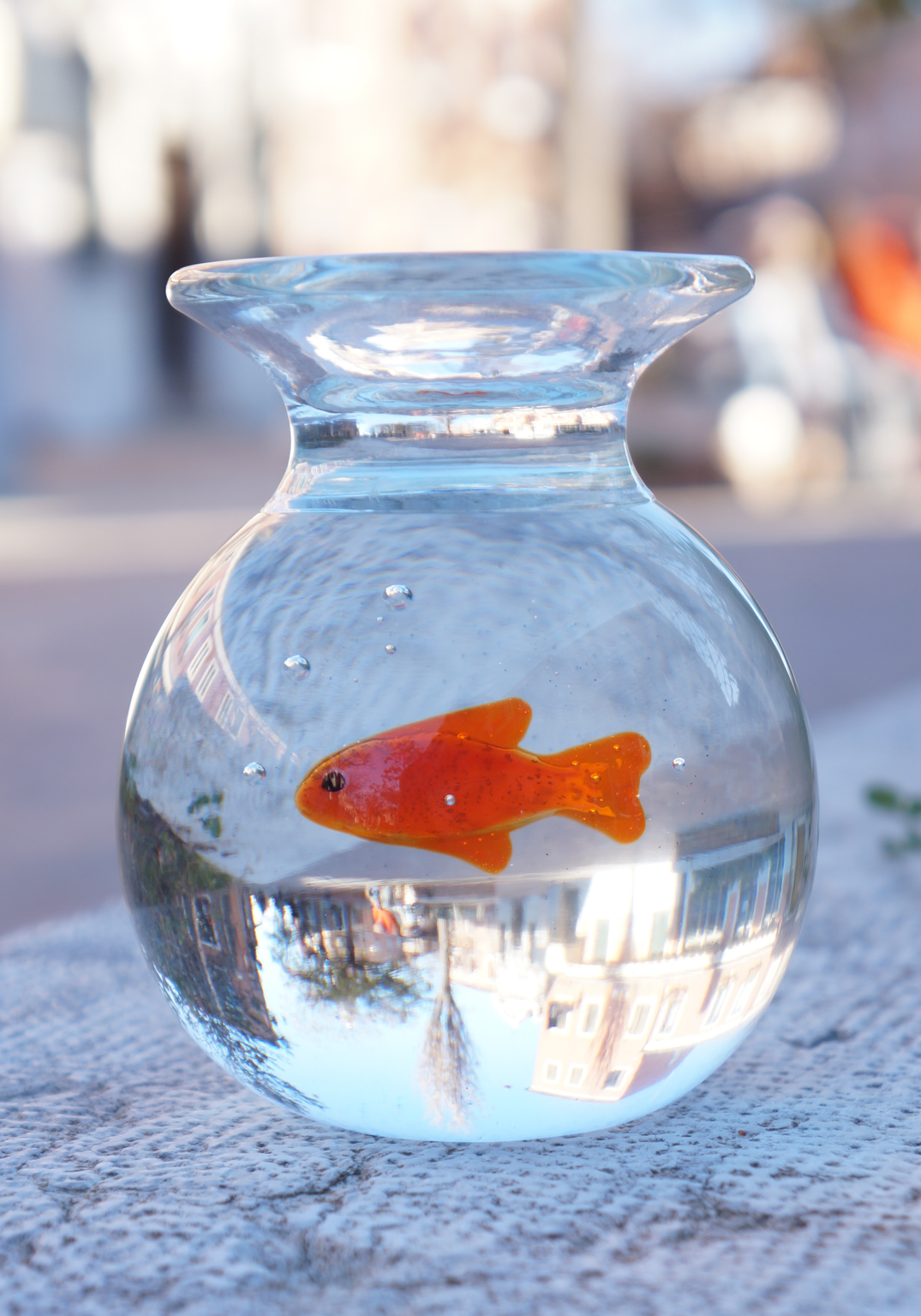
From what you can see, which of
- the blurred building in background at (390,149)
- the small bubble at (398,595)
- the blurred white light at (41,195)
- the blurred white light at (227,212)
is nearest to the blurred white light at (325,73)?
the blurred building in background at (390,149)

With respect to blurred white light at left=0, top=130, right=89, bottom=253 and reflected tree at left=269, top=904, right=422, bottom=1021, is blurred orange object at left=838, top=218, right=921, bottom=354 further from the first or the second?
reflected tree at left=269, top=904, right=422, bottom=1021

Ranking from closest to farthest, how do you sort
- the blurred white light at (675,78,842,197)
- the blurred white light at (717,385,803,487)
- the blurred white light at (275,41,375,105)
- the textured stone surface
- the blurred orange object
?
1. the textured stone surface
2. the blurred white light at (717,385,803,487)
3. the blurred orange object
4. the blurred white light at (275,41,375,105)
5. the blurred white light at (675,78,842,197)

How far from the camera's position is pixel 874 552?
13.1 feet

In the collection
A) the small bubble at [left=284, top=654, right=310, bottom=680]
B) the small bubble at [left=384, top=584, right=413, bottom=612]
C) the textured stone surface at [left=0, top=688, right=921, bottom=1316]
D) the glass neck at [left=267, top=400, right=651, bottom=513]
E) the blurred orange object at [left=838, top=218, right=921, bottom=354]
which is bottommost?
the blurred orange object at [left=838, top=218, right=921, bottom=354]

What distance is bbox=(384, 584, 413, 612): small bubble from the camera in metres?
0.59

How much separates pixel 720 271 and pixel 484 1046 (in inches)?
13.1

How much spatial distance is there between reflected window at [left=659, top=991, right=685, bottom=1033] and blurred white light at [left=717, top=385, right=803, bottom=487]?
16.2ft

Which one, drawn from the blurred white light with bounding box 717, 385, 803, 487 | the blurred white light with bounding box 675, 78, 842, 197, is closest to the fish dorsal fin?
the blurred white light with bounding box 717, 385, 803, 487

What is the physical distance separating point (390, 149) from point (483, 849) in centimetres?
867

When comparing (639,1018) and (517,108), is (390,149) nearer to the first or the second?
(517,108)

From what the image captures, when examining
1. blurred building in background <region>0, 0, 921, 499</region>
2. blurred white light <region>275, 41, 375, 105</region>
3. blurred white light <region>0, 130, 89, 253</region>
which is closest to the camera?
blurred white light <region>0, 130, 89, 253</region>

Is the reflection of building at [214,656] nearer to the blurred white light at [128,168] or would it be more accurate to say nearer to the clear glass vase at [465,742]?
the clear glass vase at [465,742]

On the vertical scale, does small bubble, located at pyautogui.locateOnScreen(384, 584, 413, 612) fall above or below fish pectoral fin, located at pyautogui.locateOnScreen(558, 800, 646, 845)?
above

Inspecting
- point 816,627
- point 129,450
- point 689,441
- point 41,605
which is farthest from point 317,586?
point 129,450
